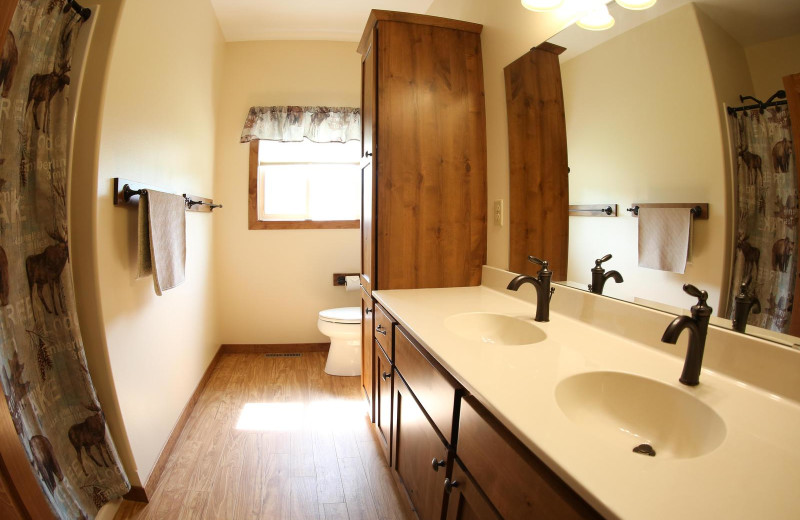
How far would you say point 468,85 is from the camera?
1840 millimetres

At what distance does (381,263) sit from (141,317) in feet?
3.50

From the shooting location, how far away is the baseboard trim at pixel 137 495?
148cm

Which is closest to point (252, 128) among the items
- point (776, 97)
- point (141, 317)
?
point (141, 317)

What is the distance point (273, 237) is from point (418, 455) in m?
A: 2.31

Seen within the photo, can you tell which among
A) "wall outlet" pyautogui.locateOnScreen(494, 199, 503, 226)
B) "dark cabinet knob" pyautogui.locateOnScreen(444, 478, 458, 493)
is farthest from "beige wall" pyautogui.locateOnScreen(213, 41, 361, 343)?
"dark cabinet knob" pyautogui.locateOnScreen(444, 478, 458, 493)

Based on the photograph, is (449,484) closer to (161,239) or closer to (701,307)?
(701,307)

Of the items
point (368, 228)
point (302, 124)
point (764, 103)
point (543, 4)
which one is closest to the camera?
point (764, 103)

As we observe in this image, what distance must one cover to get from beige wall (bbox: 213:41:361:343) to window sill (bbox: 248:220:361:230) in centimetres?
4

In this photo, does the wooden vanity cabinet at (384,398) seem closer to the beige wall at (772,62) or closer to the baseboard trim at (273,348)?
the beige wall at (772,62)

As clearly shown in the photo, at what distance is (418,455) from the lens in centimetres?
120

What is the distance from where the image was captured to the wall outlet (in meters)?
1.77

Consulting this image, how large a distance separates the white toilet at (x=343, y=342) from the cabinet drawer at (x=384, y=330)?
883 mm

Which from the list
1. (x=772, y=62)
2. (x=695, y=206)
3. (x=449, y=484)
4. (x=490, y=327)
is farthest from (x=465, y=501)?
(x=772, y=62)

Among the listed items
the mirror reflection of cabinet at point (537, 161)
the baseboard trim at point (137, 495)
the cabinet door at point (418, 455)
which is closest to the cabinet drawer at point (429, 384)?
the cabinet door at point (418, 455)
